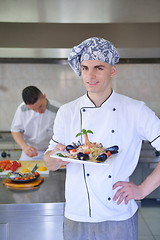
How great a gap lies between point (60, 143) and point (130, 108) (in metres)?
0.35

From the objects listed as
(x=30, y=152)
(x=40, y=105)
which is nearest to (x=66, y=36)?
(x=40, y=105)

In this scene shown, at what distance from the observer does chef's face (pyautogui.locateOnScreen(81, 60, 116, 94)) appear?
122 centimetres

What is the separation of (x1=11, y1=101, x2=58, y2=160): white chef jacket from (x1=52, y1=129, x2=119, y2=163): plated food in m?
1.71

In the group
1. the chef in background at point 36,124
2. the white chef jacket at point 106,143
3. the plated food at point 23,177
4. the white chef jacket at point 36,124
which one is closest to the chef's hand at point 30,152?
the chef in background at point 36,124

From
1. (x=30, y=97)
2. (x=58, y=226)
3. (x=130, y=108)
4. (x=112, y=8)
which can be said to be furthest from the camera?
(x=30, y=97)

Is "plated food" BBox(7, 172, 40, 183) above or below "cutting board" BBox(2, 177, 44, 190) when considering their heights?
above

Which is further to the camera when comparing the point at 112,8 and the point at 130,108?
the point at 112,8

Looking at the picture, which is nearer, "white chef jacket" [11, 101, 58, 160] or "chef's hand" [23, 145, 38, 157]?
"chef's hand" [23, 145, 38, 157]

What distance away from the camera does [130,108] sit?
49.8 inches

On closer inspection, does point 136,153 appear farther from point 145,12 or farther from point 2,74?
point 2,74

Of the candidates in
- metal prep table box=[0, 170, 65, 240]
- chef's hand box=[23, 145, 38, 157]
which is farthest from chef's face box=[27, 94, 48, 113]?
metal prep table box=[0, 170, 65, 240]

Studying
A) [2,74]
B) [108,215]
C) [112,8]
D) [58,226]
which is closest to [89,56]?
[108,215]

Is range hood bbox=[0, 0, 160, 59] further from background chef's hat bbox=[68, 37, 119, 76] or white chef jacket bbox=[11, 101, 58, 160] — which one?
background chef's hat bbox=[68, 37, 119, 76]

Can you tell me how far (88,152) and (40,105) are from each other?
5.43 feet
